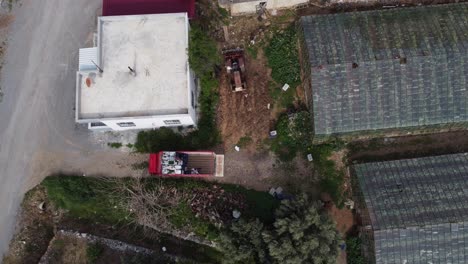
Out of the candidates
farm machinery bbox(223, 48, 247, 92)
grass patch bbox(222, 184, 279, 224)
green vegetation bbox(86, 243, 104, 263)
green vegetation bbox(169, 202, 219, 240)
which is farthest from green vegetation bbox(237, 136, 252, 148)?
green vegetation bbox(86, 243, 104, 263)

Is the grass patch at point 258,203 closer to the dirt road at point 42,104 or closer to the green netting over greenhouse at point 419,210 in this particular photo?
the green netting over greenhouse at point 419,210

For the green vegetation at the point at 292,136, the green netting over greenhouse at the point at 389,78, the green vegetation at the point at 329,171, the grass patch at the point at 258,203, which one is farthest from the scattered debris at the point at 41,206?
the green netting over greenhouse at the point at 389,78

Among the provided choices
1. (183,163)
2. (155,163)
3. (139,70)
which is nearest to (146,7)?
(139,70)

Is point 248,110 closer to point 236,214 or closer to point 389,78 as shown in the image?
point 236,214

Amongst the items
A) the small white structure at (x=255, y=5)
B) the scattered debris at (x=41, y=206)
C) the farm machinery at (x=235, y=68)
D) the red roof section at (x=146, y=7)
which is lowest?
the scattered debris at (x=41, y=206)

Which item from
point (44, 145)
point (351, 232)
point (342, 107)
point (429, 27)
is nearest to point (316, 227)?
point (351, 232)

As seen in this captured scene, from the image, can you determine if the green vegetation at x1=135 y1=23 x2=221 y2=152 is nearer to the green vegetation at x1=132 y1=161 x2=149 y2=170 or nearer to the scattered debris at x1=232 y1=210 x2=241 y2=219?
the green vegetation at x1=132 y1=161 x2=149 y2=170
